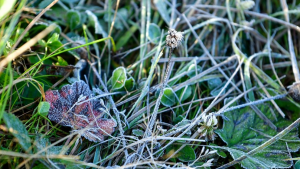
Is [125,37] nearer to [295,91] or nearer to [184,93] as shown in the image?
[184,93]

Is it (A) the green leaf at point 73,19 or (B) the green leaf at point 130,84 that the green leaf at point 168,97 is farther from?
(A) the green leaf at point 73,19

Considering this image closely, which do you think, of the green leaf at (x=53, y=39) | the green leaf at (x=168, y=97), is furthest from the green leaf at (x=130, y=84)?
the green leaf at (x=53, y=39)

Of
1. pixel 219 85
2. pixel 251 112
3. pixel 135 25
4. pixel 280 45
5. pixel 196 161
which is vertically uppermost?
pixel 135 25

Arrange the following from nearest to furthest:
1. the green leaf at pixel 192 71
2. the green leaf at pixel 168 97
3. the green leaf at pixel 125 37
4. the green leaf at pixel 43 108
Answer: the green leaf at pixel 43 108 → the green leaf at pixel 168 97 → the green leaf at pixel 192 71 → the green leaf at pixel 125 37

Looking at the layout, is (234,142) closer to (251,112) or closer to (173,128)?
(251,112)

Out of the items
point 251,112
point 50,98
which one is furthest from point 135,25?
point 251,112

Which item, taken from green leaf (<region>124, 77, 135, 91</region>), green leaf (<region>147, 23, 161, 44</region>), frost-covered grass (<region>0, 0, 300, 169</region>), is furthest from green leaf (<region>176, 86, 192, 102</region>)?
green leaf (<region>147, 23, 161, 44</region>)

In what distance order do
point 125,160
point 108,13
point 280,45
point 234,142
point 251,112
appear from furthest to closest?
point 280,45 → point 108,13 → point 251,112 → point 234,142 → point 125,160

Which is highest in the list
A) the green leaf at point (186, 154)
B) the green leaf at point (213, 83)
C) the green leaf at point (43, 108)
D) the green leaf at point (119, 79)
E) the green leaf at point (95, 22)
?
the green leaf at point (95, 22)
